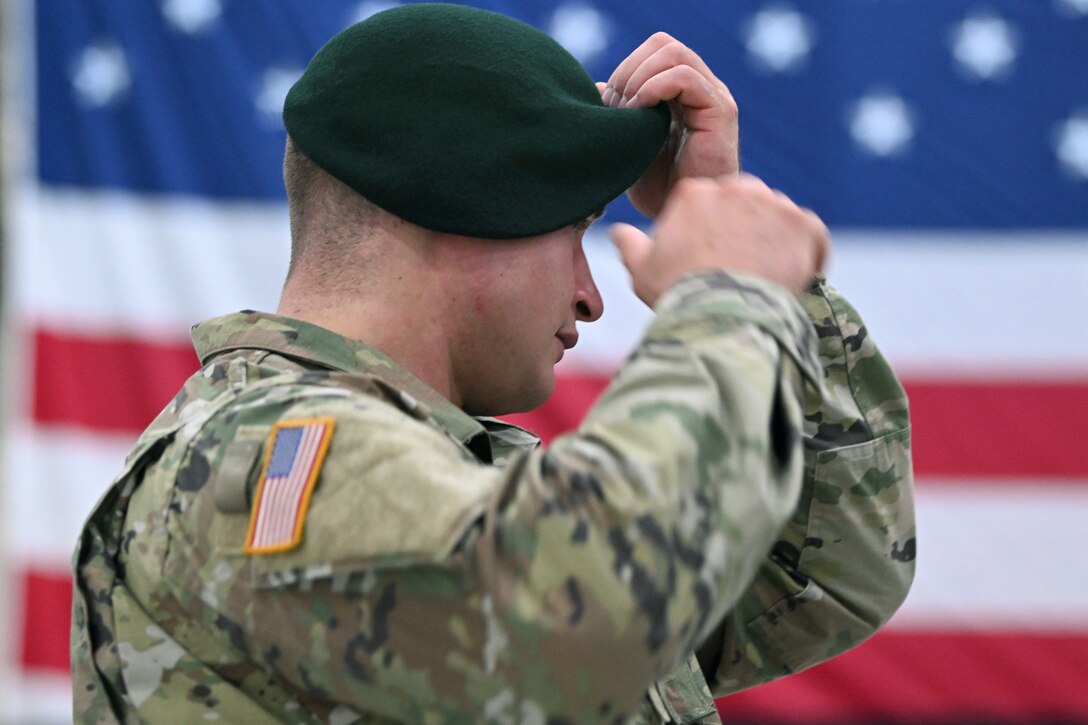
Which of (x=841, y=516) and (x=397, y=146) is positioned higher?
(x=397, y=146)

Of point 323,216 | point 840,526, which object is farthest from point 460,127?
point 840,526

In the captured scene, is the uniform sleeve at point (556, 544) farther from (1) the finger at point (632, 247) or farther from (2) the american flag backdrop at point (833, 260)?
(2) the american flag backdrop at point (833, 260)

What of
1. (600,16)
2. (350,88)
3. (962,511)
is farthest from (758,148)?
(350,88)

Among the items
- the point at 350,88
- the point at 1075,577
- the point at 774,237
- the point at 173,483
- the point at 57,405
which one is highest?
the point at 350,88

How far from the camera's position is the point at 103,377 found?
2.86 meters

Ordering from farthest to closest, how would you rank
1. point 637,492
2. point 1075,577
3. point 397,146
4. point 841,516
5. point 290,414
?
1. point 1075,577
2. point 841,516
3. point 397,146
4. point 290,414
5. point 637,492

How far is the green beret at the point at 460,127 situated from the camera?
1082mm

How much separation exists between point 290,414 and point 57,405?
2.15 meters

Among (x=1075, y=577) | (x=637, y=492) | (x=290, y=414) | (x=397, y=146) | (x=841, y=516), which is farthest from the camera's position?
(x=1075, y=577)

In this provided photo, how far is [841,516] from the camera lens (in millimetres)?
1312

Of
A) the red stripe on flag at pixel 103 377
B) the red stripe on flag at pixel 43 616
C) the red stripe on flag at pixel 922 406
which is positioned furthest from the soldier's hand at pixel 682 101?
the red stripe on flag at pixel 43 616

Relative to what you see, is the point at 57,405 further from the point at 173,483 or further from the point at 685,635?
the point at 685,635

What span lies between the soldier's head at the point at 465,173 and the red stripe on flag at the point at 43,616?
1.93m

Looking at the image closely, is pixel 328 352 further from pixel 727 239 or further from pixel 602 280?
pixel 602 280
